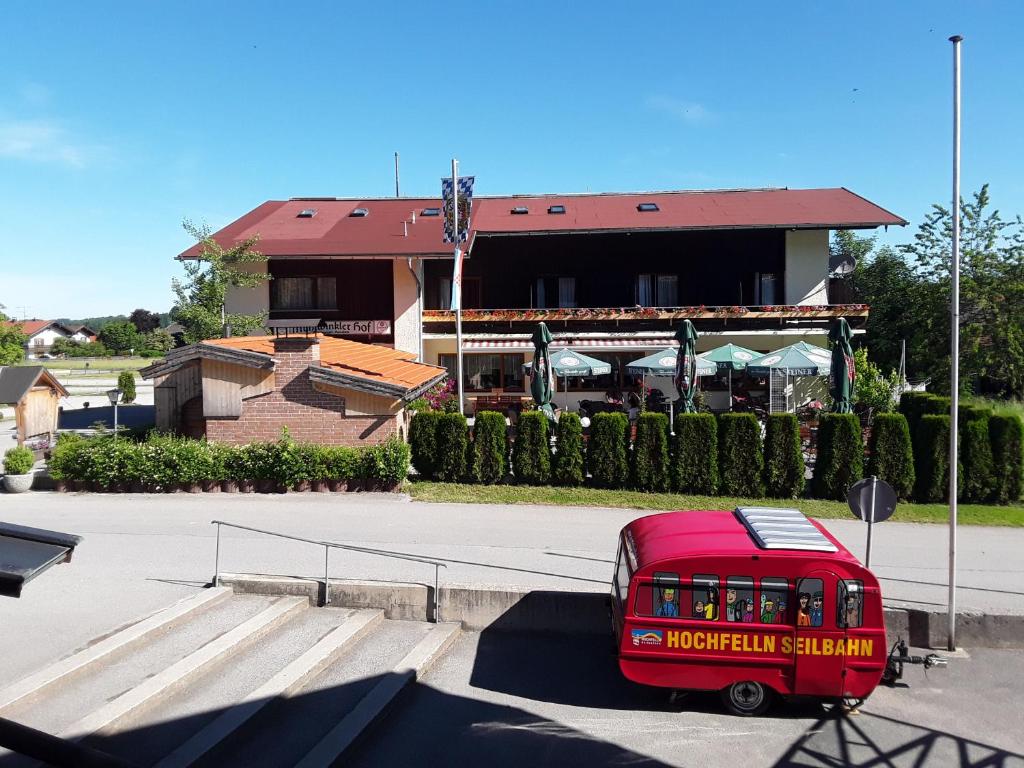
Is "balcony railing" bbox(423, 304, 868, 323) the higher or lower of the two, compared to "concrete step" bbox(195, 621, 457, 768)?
higher

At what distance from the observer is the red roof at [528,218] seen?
28562 mm

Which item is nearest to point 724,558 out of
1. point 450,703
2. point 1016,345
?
point 450,703

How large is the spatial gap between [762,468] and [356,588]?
925 cm

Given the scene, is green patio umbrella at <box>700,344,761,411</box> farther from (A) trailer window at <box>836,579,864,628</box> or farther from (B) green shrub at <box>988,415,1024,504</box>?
(A) trailer window at <box>836,579,864,628</box>

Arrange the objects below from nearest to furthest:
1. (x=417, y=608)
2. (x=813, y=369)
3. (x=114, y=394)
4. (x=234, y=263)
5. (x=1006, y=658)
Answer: (x=1006, y=658), (x=417, y=608), (x=114, y=394), (x=813, y=369), (x=234, y=263)

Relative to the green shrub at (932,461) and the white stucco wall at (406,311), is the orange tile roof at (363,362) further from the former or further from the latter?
the green shrub at (932,461)

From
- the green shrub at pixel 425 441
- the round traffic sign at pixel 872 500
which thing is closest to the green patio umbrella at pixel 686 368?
the green shrub at pixel 425 441

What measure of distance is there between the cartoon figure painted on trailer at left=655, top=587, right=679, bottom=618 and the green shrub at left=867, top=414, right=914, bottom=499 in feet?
32.2

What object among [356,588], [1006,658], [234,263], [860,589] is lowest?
[1006,658]

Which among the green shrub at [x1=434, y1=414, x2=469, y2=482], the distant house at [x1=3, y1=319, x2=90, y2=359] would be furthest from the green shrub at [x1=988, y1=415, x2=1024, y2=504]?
the distant house at [x1=3, y1=319, x2=90, y2=359]

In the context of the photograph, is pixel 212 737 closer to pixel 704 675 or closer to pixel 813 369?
pixel 704 675

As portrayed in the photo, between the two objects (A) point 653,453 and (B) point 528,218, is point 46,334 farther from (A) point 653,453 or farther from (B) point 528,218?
(A) point 653,453

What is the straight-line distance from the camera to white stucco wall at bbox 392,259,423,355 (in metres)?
28.4

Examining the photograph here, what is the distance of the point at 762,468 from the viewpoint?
15578 millimetres
